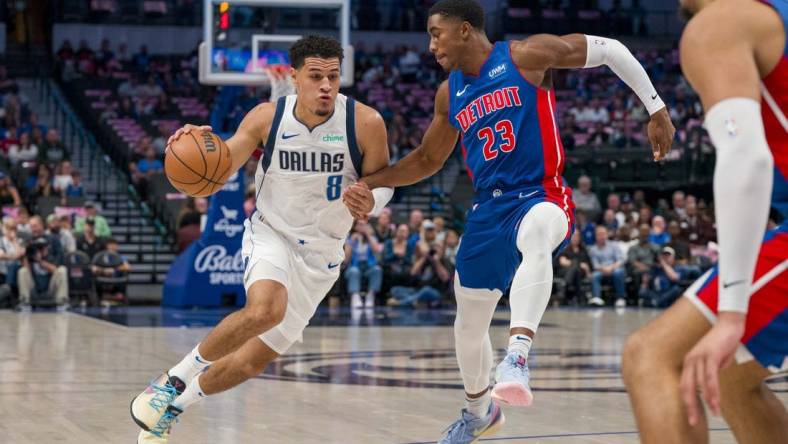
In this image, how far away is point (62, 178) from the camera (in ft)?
58.5

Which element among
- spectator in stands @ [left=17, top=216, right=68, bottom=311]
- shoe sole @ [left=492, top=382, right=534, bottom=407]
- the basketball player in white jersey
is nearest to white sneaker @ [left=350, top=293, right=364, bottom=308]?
spectator in stands @ [left=17, top=216, right=68, bottom=311]

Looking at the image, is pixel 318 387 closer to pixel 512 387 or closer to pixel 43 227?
pixel 512 387

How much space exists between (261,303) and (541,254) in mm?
1220

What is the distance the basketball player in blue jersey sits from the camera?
17.4 ft

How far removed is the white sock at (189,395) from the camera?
5312 mm

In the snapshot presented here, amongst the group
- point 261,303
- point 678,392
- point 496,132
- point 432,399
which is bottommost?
point 432,399

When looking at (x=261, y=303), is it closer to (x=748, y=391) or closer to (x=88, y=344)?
(x=748, y=391)

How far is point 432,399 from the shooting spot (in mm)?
7281

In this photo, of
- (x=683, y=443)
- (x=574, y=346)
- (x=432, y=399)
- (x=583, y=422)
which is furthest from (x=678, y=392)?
(x=574, y=346)

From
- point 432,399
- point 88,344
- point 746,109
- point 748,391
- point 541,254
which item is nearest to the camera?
point 746,109

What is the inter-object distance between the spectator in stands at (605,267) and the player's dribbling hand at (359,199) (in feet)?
38.7

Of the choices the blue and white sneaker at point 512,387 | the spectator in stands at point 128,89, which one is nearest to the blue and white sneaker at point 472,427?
the blue and white sneaker at point 512,387

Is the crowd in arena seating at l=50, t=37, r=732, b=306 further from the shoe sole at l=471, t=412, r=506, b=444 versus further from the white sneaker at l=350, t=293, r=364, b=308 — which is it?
the shoe sole at l=471, t=412, r=506, b=444

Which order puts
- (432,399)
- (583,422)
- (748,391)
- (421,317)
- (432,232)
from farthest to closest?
(432,232) → (421,317) → (432,399) → (583,422) → (748,391)
